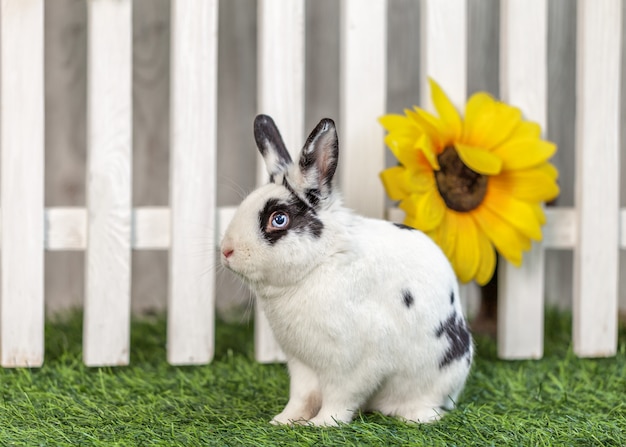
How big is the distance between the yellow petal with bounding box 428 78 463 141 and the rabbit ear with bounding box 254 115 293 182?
67cm

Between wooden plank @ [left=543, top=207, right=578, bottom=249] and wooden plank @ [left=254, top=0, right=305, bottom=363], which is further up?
wooden plank @ [left=254, top=0, right=305, bottom=363]

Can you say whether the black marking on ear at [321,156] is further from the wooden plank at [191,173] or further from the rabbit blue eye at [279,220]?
the wooden plank at [191,173]

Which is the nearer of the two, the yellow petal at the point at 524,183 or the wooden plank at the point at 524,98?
the yellow petal at the point at 524,183

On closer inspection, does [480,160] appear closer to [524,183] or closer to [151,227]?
[524,183]

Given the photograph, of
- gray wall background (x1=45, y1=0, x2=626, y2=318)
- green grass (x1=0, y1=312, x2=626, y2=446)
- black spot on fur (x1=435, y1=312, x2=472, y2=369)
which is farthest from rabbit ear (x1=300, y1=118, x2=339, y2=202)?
gray wall background (x1=45, y1=0, x2=626, y2=318)

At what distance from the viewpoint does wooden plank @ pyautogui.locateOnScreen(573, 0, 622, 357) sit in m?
3.01

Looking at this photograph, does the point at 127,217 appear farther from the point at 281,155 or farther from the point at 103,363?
the point at 281,155

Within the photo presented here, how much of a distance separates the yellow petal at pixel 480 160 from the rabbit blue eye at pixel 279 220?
2.44ft

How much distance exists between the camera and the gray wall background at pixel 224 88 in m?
3.63

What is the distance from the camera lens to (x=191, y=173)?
2873 mm

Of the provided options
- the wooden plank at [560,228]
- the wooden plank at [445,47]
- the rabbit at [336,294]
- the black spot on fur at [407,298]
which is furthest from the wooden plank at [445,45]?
the black spot on fur at [407,298]

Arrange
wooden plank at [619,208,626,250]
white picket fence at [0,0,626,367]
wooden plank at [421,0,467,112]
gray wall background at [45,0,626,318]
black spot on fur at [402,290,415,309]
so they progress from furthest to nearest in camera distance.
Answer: gray wall background at [45,0,626,318] → wooden plank at [619,208,626,250] → wooden plank at [421,0,467,112] → white picket fence at [0,0,626,367] → black spot on fur at [402,290,415,309]

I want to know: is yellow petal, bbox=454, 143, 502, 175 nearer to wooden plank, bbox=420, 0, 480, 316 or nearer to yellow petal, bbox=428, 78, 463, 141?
yellow petal, bbox=428, 78, 463, 141

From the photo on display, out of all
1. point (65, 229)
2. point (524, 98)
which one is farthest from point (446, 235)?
point (65, 229)
